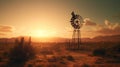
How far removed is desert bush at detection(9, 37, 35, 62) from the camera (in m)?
30.6

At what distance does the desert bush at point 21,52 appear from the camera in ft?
101

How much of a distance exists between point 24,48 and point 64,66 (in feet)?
33.3

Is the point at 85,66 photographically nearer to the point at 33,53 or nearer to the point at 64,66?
the point at 64,66

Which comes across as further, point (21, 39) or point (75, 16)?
point (75, 16)

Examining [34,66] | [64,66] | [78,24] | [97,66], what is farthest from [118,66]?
[78,24]

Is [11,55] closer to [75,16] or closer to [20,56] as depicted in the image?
[20,56]

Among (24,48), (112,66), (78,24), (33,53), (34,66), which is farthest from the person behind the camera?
(78,24)

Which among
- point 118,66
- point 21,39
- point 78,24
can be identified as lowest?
point 118,66

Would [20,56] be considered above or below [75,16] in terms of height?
below

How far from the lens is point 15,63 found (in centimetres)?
2820

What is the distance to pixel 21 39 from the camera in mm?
34625

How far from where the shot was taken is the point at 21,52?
3212 centimetres

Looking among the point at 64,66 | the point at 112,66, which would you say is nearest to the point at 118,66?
the point at 112,66

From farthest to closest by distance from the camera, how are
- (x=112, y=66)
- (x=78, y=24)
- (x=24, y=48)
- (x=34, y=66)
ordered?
1. (x=78, y=24)
2. (x=24, y=48)
3. (x=112, y=66)
4. (x=34, y=66)
